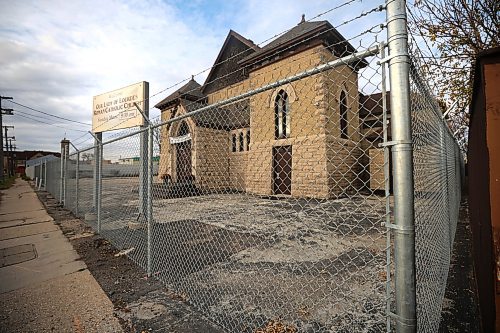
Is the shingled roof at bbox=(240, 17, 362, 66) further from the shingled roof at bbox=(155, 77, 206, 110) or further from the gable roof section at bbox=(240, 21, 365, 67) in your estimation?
the shingled roof at bbox=(155, 77, 206, 110)

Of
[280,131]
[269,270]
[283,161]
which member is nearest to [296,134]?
[280,131]

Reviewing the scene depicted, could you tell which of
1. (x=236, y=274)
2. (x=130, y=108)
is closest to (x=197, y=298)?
(x=236, y=274)

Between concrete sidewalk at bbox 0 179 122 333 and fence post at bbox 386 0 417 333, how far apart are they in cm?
239

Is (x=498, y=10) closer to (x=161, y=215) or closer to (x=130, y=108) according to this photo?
(x=130, y=108)

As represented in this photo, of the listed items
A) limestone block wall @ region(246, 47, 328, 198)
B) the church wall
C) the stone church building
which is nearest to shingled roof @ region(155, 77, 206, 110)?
the stone church building

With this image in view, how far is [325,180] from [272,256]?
708 cm

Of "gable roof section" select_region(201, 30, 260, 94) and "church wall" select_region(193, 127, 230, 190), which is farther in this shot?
"gable roof section" select_region(201, 30, 260, 94)

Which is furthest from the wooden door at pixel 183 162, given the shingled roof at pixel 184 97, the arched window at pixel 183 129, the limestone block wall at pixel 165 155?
the shingled roof at pixel 184 97

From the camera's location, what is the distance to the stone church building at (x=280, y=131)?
10.8m

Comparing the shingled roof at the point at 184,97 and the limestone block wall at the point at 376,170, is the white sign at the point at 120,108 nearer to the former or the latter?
the limestone block wall at the point at 376,170

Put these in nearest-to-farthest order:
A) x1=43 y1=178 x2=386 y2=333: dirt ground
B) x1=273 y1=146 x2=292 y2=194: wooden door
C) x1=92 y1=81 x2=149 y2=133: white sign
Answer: x1=43 y1=178 x2=386 y2=333: dirt ground < x1=92 y1=81 x2=149 y2=133: white sign < x1=273 y1=146 x2=292 y2=194: wooden door

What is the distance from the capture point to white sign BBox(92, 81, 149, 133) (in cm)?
639

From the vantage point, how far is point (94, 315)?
8.14ft

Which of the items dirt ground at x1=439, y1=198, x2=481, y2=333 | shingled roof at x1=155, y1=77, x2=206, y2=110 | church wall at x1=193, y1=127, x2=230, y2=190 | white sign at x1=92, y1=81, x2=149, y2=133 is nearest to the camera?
dirt ground at x1=439, y1=198, x2=481, y2=333
